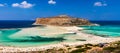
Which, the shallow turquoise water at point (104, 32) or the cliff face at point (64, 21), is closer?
the shallow turquoise water at point (104, 32)

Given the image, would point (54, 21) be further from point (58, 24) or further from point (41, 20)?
point (41, 20)

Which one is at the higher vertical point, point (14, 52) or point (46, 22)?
point (46, 22)

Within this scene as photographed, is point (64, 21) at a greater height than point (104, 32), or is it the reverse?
point (64, 21)

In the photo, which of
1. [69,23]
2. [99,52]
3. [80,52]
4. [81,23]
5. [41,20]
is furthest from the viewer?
[41,20]

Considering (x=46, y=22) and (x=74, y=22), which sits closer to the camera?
(x=74, y=22)

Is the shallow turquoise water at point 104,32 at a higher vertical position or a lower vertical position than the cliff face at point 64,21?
lower

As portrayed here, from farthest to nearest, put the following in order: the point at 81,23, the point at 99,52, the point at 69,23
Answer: the point at 81,23 → the point at 69,23 → the point at 99,52

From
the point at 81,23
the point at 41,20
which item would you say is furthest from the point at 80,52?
the point at 41,20

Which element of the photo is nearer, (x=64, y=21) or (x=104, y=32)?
(x=104, y=32)

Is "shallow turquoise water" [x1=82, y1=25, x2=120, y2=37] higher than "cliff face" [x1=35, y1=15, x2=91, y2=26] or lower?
lower

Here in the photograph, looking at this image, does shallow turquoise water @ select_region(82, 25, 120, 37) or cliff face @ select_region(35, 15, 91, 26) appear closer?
shallow turquoise water @ select_region(82, 25, 120, 37)

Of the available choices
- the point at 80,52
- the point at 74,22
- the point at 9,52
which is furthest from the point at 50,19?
the point at 80,52
